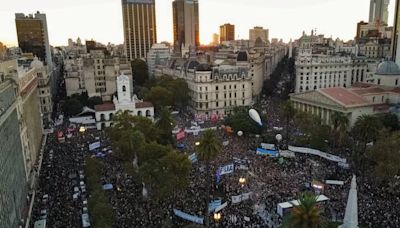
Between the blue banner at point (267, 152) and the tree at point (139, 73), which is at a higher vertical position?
the tree at point (139, 73)

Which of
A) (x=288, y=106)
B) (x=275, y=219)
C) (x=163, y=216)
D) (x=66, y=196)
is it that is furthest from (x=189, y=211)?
(x=288, y=106)

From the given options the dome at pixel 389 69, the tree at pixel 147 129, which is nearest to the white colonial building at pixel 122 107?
the tree at pixel 147 129

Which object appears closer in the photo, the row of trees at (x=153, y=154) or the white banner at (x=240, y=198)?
the row of trees at (x=153, y=154)

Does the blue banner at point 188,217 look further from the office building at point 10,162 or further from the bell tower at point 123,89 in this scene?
the bell tower at point 123,89

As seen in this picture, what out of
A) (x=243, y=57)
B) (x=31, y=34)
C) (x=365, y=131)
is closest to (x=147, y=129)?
(x=365, y=131)

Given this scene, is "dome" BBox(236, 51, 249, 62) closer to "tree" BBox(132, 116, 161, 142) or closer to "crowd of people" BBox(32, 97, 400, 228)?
"crowd of people" BBox(32, 97, 400, 228)

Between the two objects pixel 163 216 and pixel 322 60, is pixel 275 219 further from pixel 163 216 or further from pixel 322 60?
pixel 322 60

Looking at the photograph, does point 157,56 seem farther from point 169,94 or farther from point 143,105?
point 143,105
